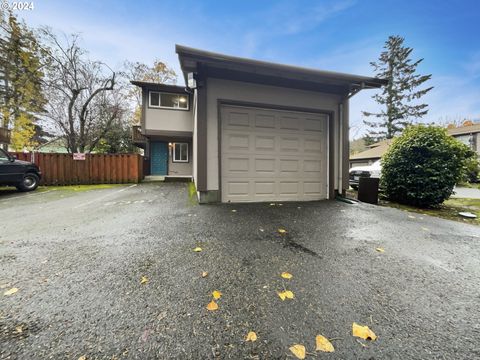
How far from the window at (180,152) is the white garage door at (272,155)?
8.80 m

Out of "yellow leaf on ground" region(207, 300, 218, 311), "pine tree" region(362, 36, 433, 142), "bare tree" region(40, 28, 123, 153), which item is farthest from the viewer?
"pine tree" region(362, 36, 433, 142)

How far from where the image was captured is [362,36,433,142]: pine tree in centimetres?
2223

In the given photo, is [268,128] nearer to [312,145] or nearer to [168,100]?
[312,145]

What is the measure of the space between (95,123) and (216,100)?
14.7m

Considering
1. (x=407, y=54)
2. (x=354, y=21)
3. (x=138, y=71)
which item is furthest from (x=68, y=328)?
(x=407, y=54)

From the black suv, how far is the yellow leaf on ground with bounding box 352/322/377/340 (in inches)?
434

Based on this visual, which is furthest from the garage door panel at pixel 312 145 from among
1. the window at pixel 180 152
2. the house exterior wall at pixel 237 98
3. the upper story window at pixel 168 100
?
the window at pixel 180 152

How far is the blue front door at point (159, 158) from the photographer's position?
13.4 meters

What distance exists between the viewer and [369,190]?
5.84m

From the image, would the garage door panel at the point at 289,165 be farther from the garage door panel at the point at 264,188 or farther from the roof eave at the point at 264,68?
Result: the roof eave at the point at 264,68

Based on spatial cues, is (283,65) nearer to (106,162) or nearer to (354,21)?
(106,162)

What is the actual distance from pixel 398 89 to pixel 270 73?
26.5 meters

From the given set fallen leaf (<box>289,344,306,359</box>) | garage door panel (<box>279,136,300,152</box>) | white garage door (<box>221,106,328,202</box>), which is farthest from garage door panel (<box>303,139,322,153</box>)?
fallen leaf (<box>289,344,306,359</box>)

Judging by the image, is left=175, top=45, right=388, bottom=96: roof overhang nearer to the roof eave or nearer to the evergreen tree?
the roof eave
